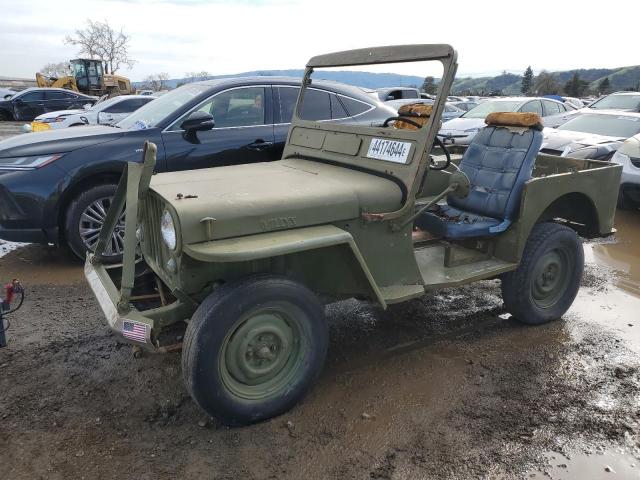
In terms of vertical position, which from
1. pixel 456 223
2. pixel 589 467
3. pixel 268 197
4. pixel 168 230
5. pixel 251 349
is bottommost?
pixel 589 467

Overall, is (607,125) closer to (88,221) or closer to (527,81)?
(88,221)

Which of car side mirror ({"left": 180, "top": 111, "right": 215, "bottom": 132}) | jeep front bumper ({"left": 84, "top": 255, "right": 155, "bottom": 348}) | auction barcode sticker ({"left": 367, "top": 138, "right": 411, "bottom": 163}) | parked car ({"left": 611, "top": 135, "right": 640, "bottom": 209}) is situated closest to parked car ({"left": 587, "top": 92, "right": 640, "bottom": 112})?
parked car ({"left": 611, "top": 135, "right": 640, "bottom": 209})

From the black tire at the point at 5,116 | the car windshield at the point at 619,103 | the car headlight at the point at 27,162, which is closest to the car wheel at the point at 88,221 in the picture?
the car headlight at the point at 27,162

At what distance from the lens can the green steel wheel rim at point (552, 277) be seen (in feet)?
12.9

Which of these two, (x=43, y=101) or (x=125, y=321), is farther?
(x=43, y=101)

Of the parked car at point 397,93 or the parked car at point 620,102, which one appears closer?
the parked car at point 620,102

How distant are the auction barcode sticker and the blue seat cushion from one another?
670 mm

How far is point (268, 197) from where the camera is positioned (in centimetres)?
281

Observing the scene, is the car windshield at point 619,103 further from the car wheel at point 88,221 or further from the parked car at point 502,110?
the car wheel at point 88,221

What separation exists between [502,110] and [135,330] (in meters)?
10.6

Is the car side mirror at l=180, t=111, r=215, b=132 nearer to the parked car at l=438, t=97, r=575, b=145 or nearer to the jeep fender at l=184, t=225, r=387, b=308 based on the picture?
the jeep fender at l=184, t=225, r=387, b=308

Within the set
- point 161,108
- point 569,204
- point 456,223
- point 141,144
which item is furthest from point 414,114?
point 161,108

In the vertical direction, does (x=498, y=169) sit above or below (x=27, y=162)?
above

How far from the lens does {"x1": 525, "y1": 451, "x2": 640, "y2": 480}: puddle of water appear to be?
8.32 feet
